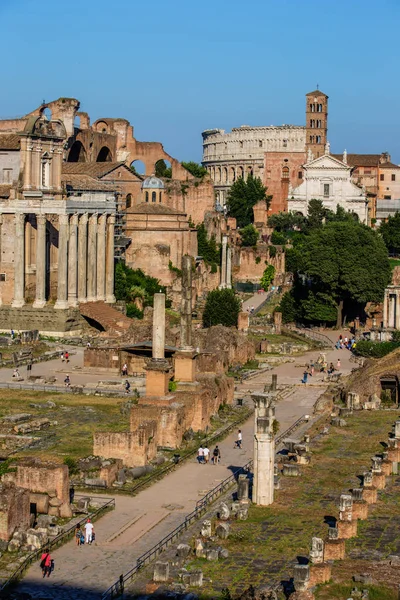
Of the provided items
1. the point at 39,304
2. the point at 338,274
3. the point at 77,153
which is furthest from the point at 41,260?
the point at 77,153

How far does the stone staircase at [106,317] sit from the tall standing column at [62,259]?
1.40m

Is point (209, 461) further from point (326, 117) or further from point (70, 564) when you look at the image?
point (326, 117)

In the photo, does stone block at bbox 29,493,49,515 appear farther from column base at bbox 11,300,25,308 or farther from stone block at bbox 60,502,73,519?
column base at bbox 11,300,25,308

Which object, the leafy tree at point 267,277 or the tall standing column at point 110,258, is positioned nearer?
the tall standing column at point 110,258


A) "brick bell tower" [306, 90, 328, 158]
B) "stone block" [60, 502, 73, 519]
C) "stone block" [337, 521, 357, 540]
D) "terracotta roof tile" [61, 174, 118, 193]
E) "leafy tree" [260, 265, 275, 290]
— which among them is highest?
"brick bell tower" [306, 90, 328, 158]

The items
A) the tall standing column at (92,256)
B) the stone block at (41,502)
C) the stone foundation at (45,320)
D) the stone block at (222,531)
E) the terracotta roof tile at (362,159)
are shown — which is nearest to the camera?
A: the stone block at (222,531)

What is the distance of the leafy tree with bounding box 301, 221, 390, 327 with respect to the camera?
83.2 metres

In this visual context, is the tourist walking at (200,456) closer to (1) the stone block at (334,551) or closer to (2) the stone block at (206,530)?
(2) the stone block at (206,530)

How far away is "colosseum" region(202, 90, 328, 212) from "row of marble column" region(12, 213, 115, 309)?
66272 millimetres

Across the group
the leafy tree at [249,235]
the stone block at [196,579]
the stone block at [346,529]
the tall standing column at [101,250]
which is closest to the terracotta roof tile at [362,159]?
the leafy tree at [249,235]

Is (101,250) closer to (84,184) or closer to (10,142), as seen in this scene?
(84,184)

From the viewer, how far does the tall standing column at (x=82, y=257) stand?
80.3 metres

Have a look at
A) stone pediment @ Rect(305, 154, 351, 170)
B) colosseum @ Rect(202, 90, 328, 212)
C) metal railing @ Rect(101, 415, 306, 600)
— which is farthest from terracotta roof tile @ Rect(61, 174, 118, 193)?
colosseum @ Rect(202, 90, 328, 212)

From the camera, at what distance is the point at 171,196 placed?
338 feet
